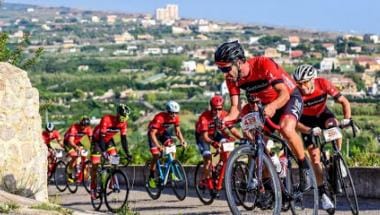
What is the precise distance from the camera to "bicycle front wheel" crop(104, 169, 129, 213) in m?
15.4

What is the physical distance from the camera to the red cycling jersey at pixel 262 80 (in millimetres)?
9492

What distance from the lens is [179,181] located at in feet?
57.7

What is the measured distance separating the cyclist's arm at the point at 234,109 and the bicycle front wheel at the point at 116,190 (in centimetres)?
575

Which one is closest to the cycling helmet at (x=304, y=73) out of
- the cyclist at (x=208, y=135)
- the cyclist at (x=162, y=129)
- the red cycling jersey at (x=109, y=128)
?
the cyclist at (x=208, y=135)

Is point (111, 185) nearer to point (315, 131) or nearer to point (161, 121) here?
point (161, 121)

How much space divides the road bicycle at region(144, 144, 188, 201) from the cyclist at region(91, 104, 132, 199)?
1618 mm

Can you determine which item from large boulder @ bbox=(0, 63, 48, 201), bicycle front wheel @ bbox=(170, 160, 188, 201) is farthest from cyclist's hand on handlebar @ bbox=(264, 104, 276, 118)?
bicycle front wheel @ bbox=(170, 160, 188, 201)

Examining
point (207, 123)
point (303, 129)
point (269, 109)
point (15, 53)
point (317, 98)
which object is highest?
point (269, 109)

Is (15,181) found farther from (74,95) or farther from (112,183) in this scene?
(74,95)

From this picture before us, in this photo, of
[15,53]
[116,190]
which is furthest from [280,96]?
[15,53]

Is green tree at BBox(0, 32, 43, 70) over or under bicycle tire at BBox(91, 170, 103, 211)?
over

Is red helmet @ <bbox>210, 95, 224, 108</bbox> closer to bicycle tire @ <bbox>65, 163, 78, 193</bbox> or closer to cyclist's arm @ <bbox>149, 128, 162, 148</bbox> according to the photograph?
cyclist's arm @ <bbox>149, 128, 162, 148</bbox>

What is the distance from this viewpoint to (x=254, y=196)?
9.26m

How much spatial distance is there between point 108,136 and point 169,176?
85.3 inches
